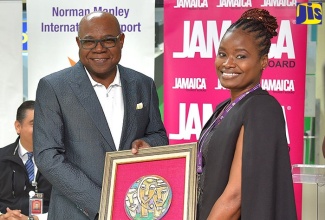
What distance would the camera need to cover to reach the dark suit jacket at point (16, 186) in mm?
5441

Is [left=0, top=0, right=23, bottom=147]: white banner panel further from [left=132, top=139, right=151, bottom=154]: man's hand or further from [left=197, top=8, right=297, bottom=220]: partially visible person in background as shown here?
[left=197, top=8, right=297, bottom=220]: partially visible person in background

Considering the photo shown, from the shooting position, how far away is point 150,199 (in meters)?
3.37

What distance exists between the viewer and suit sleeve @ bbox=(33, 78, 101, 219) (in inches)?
149

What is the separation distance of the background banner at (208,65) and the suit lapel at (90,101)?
1963 mm

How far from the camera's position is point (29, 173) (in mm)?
5535

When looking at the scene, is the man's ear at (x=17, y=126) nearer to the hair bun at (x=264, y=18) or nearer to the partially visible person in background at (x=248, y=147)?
the partially visible person in background at (x=248, y=147)

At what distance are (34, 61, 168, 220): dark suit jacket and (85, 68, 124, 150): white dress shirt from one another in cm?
4

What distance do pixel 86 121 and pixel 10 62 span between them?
2.51 m

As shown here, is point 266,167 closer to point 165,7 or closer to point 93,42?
point 93,42

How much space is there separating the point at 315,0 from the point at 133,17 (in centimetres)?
151

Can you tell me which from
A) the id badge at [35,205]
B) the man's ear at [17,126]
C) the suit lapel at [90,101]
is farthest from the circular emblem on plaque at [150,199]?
the man's ear at [17,126]

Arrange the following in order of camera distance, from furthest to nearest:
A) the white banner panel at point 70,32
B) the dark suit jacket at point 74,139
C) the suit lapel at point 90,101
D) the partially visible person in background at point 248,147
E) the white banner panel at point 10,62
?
the white banner panel at point 10,62 → the white banner panel at point 70,32 → the suit lapel at point 90,101 → the dark suit jacket at point 74,139 → the partially visible person in background at point 248,147

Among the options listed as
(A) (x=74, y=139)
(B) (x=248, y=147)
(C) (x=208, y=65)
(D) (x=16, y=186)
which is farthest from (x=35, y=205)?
(B) (x=248, y=147)

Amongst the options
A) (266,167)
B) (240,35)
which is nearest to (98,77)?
(240,35)
